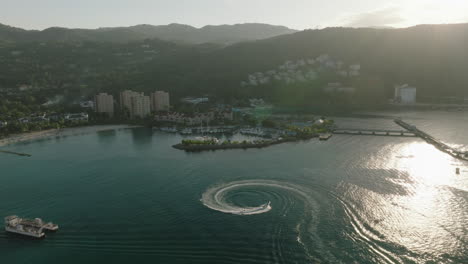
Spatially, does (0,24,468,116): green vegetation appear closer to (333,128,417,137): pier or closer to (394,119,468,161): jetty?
(333,128,417,137): pier

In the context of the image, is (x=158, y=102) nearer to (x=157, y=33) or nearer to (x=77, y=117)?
(x=77, y=117)

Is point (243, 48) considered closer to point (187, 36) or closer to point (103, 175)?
point (103, 175)

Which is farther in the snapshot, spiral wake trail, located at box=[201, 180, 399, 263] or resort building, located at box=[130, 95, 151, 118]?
resort building, located at box=[130, 95, 151, 118]

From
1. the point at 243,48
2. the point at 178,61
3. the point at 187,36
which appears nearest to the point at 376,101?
the point at 243,48

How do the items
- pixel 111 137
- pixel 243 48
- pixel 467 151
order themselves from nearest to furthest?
pixel 467 151, pixel 111 137, pixel 243 48

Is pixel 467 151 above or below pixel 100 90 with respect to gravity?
below

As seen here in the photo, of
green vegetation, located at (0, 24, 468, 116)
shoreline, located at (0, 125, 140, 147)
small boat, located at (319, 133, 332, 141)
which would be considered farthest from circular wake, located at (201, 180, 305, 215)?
green vegetation, located at (0, 24, 468, 116)

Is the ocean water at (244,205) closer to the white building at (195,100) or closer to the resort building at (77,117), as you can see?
the resort building at (77,117)
